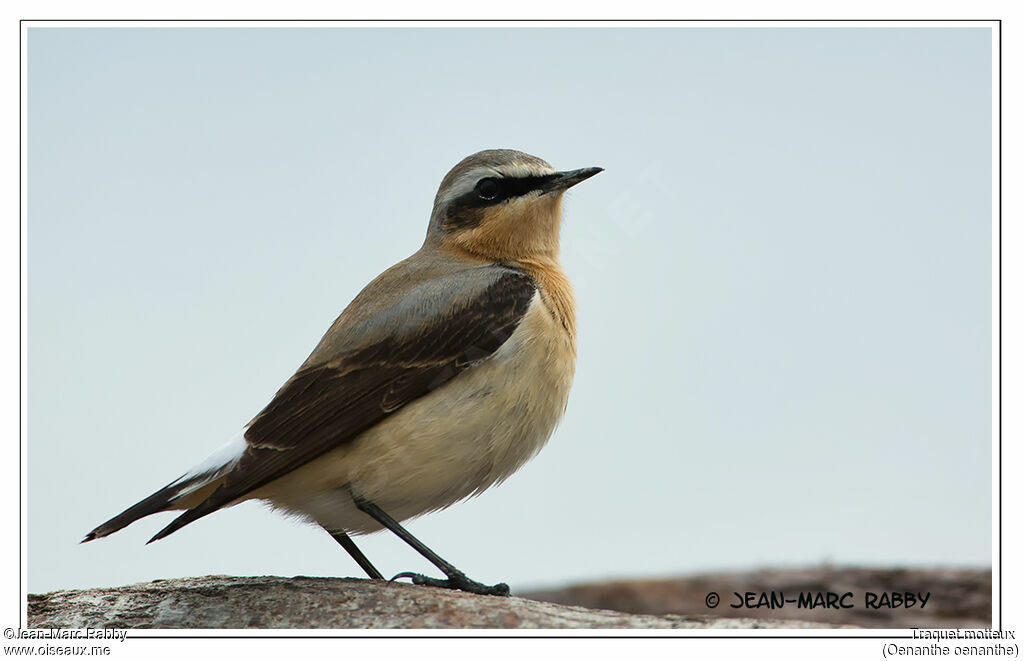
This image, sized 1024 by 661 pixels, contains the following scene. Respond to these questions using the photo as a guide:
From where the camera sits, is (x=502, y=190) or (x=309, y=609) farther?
(x=502, y=190)

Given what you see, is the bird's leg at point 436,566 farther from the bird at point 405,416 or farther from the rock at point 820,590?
the rock at point 820,590

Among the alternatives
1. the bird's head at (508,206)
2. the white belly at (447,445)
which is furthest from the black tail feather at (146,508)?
the bird's head at (508,206)

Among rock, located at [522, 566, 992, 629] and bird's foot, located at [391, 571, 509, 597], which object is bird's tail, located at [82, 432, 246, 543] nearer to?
bird's foot, located at [391, 571, 509, 597]

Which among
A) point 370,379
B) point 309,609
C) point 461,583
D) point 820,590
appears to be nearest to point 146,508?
point 309,609

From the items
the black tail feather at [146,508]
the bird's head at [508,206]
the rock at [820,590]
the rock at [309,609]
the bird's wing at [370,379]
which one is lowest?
the rock at [820,590]

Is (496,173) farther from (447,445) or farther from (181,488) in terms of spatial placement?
(181,488)

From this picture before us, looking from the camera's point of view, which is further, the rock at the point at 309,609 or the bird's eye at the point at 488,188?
the bird's eye at the point at 488,188
